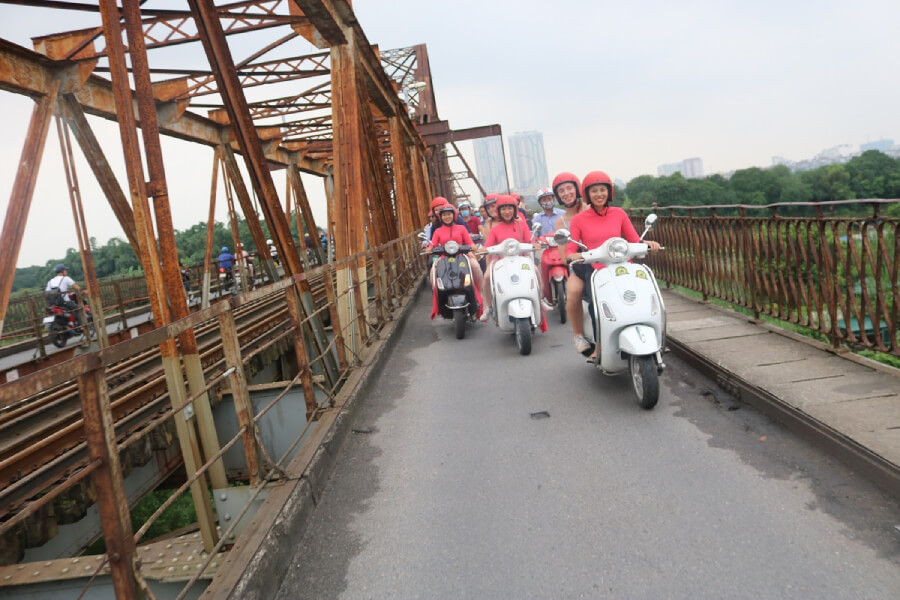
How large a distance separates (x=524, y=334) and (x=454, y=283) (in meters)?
1.58

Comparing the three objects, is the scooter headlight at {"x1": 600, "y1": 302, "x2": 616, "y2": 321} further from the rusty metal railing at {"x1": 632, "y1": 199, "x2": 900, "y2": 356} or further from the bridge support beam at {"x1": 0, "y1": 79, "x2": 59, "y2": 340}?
the bridge support beam at {"x1": 0, "y1": 79, "x2": 59, "y2": 340}

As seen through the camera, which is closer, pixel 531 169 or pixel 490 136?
pixel 490 136

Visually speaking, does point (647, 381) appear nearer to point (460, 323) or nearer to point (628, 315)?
point (628, 315)

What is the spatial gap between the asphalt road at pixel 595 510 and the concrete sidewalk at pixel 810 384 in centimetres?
13

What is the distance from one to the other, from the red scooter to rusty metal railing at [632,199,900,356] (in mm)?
1756

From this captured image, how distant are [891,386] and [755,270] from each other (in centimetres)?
275

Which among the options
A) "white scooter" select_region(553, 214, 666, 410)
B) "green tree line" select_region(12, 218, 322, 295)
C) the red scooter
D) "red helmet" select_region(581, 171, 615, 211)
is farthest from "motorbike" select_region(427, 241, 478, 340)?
"green tree line" select_region(12, 218, 322, 295)

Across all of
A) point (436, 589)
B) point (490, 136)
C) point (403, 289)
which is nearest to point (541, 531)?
point (436, 589)

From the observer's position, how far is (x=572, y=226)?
5.66m

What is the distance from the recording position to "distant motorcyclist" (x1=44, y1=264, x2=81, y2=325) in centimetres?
1429

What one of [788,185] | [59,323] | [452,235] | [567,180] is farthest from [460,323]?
[788,185]

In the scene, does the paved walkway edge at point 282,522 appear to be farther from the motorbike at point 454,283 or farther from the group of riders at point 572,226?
the motorbike at point 454,283

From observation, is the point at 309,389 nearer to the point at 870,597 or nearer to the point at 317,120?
the point at 870,597

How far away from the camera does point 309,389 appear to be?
4.63 meters
